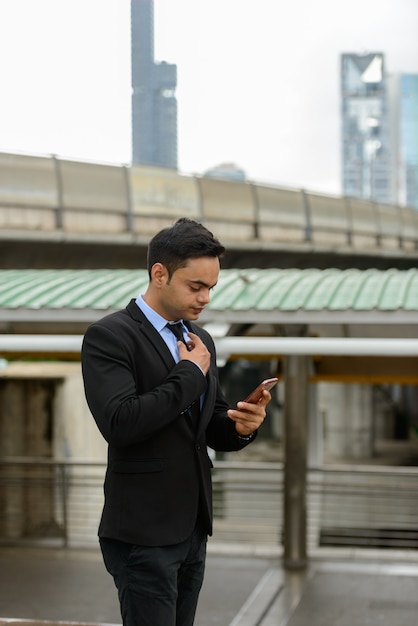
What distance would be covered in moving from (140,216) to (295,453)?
442 inches

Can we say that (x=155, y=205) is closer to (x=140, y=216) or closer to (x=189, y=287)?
(x=140, y=216)

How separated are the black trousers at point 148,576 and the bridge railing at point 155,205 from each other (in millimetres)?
14948

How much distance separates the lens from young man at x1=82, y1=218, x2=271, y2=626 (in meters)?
2.74

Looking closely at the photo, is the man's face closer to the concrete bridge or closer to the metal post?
the metal post

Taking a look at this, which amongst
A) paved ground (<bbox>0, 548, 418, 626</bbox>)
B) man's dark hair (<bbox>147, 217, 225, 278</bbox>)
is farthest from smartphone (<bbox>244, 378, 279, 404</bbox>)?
paved ground (<bbox>0, 548, 418, 626</bbox>)

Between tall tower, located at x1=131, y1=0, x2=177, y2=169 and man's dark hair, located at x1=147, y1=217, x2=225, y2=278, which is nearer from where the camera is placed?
man's dark hair, located at x1=147, y1=217, x2=225, y2=278

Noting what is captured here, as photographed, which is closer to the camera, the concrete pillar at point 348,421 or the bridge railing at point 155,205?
the bridge railing at point 155,205

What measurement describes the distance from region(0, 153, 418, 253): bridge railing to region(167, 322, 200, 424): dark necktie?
1480cm

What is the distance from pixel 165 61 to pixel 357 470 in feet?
12.8

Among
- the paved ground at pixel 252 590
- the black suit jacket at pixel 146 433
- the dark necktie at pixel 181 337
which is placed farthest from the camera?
the paved ground at pixel 252 590

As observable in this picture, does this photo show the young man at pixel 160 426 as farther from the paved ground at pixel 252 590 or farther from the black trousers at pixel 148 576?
the paved ground at pixel 252 590

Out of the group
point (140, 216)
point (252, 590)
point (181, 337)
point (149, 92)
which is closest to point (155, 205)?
point (140, 216)

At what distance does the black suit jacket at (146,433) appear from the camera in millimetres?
2676

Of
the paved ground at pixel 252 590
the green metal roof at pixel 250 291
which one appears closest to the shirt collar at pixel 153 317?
the paved ground at pixel 252 590
